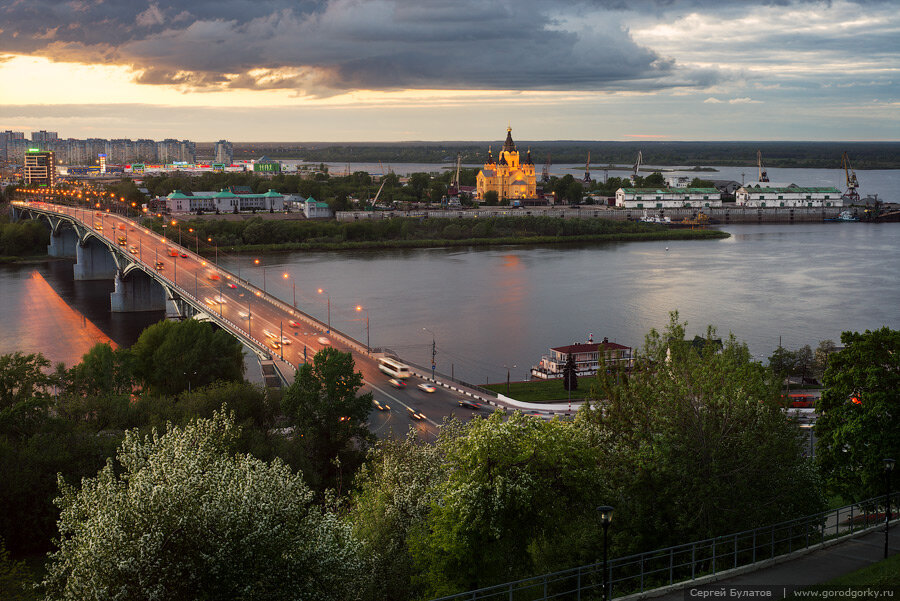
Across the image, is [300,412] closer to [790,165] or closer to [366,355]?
[366,355]

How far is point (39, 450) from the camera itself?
9.04 metres

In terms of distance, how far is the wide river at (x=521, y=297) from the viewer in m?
18.7

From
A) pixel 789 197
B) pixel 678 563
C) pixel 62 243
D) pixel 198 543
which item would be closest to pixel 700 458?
pixel 678 563

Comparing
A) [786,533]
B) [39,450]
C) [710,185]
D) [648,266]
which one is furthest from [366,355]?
[710,185]

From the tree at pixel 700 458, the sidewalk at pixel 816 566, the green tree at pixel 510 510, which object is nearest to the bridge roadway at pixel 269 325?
the tree at pixel 700 458

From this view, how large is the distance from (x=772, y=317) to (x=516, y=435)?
16.5 meters

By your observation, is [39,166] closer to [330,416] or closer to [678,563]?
[330,416]

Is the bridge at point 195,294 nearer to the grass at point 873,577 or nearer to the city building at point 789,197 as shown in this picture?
the grass at point 873,577

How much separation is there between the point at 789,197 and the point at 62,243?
42.8 metres

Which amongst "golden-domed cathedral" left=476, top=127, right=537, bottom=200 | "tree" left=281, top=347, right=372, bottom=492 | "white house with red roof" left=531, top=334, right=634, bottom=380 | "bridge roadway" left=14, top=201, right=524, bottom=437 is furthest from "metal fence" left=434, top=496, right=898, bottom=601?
"golden-domed cathedral" left=476, top=127, right=537, bottom=200

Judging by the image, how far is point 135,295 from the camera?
2483 cm

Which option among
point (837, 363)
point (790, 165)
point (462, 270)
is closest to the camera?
point (837, 363)

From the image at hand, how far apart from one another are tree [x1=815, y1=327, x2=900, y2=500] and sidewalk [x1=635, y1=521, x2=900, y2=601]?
111 centimetres

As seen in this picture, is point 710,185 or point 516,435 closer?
point 516,435
